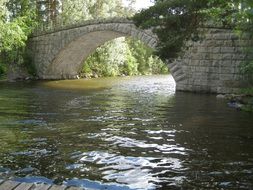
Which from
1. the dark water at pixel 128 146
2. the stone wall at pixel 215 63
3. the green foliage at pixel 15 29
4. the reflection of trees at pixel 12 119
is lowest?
the dark water at pixel 128 146

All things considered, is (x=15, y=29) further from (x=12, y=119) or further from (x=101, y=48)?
(x=12, y=119)

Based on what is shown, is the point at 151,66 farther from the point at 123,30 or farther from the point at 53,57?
the point at 123,30

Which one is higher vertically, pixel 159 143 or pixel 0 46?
pixel 0 46

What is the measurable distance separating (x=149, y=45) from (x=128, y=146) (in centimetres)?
1592

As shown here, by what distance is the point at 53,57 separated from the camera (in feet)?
103

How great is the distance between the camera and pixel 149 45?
24.6 meters

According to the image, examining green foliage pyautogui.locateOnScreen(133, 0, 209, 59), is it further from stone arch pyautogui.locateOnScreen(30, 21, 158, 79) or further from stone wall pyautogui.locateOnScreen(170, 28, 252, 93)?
stone arch pyautogui.locateOnScreen(30, 21, 158, 79)

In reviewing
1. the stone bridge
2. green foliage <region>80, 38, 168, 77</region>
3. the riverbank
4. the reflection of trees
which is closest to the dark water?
the reflection of trees

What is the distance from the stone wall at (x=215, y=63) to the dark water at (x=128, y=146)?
534cm

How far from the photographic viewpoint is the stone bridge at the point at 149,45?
20.7m

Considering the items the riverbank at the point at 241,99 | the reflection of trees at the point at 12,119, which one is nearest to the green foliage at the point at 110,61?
the riverbank at the point at 241,99

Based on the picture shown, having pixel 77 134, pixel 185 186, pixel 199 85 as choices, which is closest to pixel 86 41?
pixel 199 85

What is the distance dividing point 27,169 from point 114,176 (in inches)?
58.8

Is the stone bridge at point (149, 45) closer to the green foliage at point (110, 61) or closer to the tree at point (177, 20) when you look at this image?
the tree at point (177, 20)
